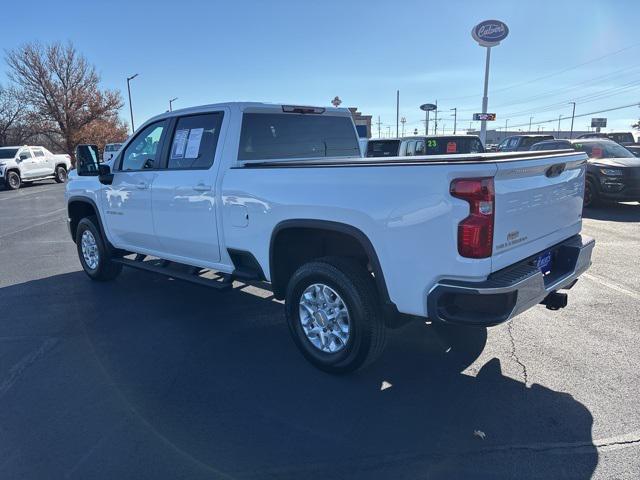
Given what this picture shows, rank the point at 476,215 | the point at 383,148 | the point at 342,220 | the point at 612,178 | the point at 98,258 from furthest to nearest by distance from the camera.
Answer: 1. the point at 383,148
2. the point at 612,178
3. the point at 98,258
4. the point at 342,220
5. the point at 476,215

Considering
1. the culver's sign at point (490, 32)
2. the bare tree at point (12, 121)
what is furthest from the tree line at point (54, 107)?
the culver's sign at point (490, 32)

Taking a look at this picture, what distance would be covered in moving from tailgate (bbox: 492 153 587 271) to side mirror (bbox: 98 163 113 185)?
4.47 m

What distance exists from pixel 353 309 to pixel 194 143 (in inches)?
95.3

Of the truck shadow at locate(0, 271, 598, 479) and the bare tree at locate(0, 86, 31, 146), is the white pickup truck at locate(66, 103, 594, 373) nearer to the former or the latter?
the truck shadow at locate(0, 271, 598, 479)

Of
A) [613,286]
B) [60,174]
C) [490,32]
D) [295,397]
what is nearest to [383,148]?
[613,286]

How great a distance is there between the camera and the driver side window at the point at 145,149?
5254 mm

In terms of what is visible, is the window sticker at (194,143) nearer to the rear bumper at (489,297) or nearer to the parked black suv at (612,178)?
the rear bumper at (489,297)

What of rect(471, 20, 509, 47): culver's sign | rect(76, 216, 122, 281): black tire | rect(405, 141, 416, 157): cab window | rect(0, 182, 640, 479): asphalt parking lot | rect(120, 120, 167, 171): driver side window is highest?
rect(471, 20, 509, 47): culver's sign

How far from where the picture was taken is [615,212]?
11.0 meters

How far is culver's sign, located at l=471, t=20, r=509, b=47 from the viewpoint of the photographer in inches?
977

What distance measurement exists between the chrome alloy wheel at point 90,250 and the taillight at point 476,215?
5.04 m

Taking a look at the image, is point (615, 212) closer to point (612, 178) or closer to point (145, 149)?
point (612, 178)

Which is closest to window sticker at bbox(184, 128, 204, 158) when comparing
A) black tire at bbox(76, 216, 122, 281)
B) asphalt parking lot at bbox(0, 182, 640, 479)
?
asphalt parking lot at bbox(0, 182, 640, 479)

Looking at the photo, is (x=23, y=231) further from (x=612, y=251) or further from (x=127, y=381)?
(x=612, y=251)
